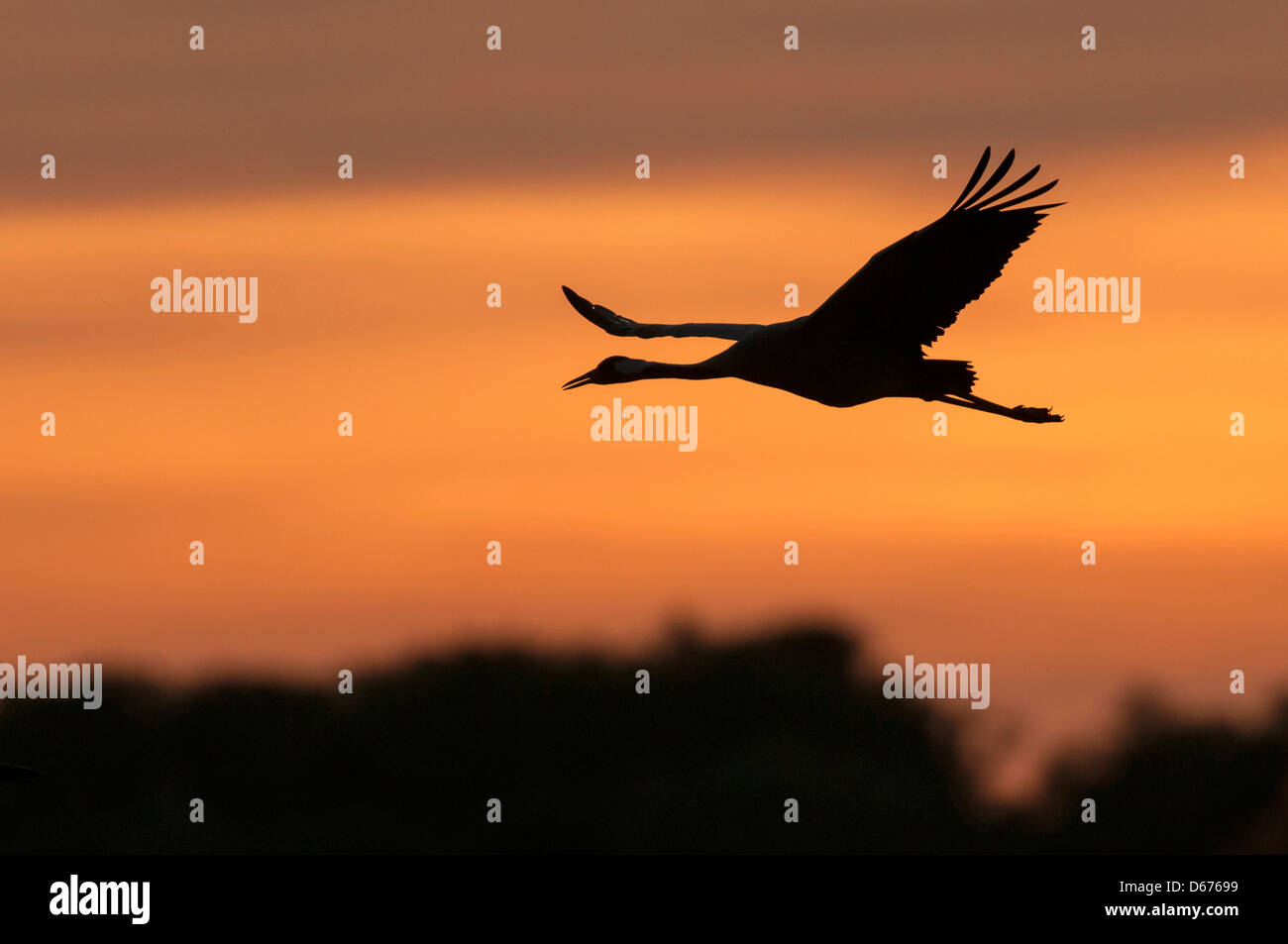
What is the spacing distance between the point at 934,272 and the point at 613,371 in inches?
169

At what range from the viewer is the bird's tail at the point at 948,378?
72.9ft

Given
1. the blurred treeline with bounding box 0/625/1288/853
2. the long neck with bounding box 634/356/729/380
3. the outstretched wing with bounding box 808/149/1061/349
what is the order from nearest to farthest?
the outstretched wing with bounding box 808/149/1061/349, the long neck with bounding box 634/356/729/380, the blurred treeline with bounding box 0/625/1288/853

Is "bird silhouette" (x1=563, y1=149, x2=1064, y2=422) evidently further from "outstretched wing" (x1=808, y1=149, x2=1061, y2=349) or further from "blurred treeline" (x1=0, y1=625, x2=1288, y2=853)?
"blurred treeline" (x1=0, y1=625, x2=1288, y2=853)

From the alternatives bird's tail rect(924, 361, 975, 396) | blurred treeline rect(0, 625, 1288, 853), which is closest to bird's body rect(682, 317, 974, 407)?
bird's tail rect(924, 361, 975, 396)

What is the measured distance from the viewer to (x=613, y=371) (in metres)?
24.6

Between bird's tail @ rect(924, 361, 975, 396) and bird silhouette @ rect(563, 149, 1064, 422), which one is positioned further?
bird's tail @ rect(924, 361, 975, 396)

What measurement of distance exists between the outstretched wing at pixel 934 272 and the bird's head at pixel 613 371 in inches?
118

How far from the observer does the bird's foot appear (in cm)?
2280

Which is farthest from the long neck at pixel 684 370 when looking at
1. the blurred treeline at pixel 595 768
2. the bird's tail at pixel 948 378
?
the blurred treeline at pixel 595 768

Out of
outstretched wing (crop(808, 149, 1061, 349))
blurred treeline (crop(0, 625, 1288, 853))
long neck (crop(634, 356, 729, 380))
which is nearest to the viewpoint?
outstretched wing (crop(808, 149, 1061, 349))

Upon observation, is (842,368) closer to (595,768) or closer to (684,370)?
(684,370)

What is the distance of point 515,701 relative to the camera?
5981 cm
